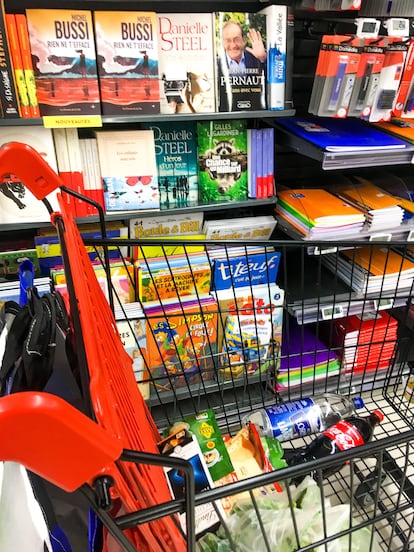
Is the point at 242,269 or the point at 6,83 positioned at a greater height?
the point at 6,83

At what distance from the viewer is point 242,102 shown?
54.3 inches

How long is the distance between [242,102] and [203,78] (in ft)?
0.45

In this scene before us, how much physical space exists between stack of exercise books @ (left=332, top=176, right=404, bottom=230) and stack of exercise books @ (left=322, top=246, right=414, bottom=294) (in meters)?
0.11

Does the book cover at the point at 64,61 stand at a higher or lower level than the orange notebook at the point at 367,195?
higher

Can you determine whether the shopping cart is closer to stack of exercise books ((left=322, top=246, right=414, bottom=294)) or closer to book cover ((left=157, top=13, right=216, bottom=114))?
stack of exercise books ((left=322, top=246, right=414, bottom=294))

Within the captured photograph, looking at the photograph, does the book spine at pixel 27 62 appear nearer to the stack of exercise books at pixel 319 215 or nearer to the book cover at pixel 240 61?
the book cover at pixel 240 61

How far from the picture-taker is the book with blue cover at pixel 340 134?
1369 millimetres

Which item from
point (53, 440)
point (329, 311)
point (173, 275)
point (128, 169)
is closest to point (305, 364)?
point (329, 311)

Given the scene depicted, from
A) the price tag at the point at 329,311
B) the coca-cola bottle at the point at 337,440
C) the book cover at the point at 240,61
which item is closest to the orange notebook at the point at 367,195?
the price tag at the point at 329,311

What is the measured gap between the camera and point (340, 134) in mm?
1473

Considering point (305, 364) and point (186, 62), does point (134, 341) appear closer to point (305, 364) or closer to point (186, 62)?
point (305, 364)

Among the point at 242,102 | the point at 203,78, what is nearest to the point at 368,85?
the point at 242,102

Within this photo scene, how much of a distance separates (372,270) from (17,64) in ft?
4.18

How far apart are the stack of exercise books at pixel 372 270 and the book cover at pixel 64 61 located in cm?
96
